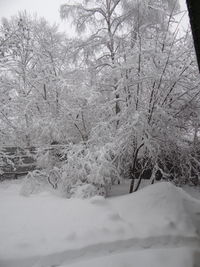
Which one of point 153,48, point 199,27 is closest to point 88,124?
point 153,48

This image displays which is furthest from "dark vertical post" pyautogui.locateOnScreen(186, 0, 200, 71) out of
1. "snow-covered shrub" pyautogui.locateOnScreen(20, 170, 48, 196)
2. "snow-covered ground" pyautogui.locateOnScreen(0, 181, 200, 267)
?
"snow-covered shrub" pyautogui.locateOnScreen(20, 170, 48, 196)

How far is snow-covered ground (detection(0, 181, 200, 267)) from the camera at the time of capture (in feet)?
8.80

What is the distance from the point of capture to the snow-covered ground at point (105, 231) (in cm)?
268

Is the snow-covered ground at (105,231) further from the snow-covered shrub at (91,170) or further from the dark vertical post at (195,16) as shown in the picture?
the dark vertical post at (195,16)

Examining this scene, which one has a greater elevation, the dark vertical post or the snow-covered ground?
the dark vertical post

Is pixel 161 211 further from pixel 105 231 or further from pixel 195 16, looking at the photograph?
pixel 195 16

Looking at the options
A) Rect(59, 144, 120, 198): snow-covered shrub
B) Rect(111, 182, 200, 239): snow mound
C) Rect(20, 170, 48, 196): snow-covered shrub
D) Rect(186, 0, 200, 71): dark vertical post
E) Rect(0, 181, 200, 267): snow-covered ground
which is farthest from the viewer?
Rect(20, 170, 48, 196): snow-covered shrub

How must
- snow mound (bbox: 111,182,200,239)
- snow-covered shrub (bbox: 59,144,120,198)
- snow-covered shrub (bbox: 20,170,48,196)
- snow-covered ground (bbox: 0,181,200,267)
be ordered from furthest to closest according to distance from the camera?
snow-covered shrub (bbox: 20,170,48,196)
snow-covered shrub (bbox: 59,144,120,198)
snow mound (bbox: 111,182,200,239)
snow-covered ground (bbox: 0,181,200,267)

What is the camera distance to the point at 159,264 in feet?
8.75

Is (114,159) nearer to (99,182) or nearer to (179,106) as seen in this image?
(99,182)

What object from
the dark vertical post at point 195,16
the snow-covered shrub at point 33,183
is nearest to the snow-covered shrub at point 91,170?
the snow-covered shrub at point 33,183

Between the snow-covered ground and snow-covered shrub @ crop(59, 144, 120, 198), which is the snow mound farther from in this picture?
snow-covered shrub @ crop(59, 144, 120, 198)

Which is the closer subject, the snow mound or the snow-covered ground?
the snow-covered ground

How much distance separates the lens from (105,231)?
124 inches
